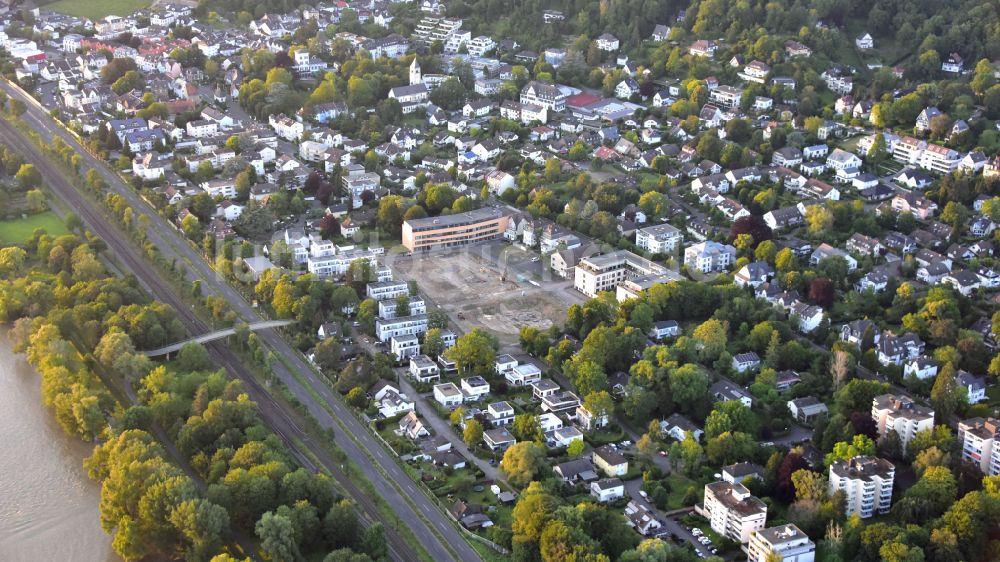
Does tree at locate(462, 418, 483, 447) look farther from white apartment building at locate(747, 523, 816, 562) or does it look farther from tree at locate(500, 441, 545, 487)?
white apartment building at locate(747, 523, 816, 562)

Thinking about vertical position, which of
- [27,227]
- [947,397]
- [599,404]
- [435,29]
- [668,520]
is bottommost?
[435,29]

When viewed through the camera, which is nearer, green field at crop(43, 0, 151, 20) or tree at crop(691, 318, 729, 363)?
tree at crop(691, 318, 729, 363)

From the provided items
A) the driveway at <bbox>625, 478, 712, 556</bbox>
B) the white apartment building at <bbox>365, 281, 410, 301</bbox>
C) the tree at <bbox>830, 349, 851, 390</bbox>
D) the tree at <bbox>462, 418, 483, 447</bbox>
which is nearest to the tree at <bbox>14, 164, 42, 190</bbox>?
the white apartment building at <bbox>365, 281, 410, 301</bbox>

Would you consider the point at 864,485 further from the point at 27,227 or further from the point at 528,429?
the point at 27,227

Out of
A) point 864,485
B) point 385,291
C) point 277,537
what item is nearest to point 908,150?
point 385,291

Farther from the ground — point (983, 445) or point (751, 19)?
point (983, 445)

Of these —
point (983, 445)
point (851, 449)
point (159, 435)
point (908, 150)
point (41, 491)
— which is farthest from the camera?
point (908, 150)
